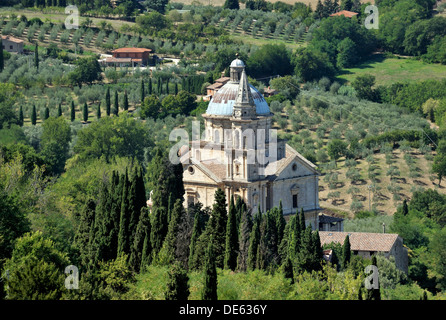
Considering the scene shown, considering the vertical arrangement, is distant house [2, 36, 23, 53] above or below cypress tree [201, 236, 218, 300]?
above

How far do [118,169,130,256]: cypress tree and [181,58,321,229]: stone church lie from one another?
8000 millimetres

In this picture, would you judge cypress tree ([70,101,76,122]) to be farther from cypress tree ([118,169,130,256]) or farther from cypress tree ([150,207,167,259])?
cypress tree ([150,207,167,259])

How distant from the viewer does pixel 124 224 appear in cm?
6256

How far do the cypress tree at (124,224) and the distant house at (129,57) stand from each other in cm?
7533

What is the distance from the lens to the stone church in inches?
2805

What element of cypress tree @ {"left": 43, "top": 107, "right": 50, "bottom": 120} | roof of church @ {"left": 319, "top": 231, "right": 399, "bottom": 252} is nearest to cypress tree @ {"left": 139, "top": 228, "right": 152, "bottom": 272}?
roof of church @ {"left": 319, "top": 231, "right": 399, "bottom": 252}

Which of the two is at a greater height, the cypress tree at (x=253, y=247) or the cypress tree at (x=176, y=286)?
the cypress tree at (x=176, y=286)

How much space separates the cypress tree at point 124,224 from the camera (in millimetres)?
61156

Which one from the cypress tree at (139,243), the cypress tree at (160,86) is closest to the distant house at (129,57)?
the cypress tree at (160,86)

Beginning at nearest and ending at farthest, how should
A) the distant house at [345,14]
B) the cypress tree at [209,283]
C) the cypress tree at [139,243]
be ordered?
the cypress tree at [209,283]
the cypress tree at [139,243]
the distant house at [345,14]

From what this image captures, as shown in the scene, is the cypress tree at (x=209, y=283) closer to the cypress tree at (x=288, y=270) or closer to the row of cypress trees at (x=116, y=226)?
the cypress tree at (x=288, y=270)

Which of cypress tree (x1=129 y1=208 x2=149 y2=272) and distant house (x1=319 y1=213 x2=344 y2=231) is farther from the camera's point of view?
distant house (x1=319 y1=213 x2=344 y2=231)
